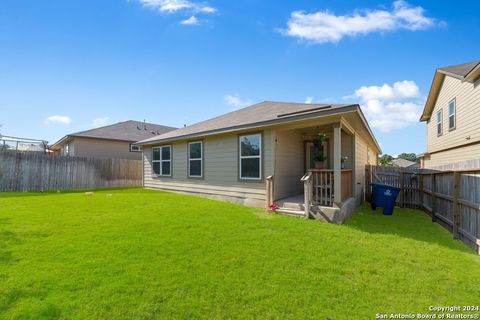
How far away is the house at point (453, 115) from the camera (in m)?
8.86

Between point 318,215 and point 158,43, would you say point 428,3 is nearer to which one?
point 318,215

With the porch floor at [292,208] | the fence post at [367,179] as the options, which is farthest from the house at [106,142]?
the fence post at [367,179]

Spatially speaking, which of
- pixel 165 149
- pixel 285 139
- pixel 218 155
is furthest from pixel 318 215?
pixel 165 149

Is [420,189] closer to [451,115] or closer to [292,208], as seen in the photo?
[451,115]

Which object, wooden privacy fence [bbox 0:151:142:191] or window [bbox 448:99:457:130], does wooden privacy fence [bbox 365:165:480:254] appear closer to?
window [bbox 448:99:457:130]

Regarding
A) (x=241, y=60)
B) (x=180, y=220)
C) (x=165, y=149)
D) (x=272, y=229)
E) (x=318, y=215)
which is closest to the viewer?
(x=272, y=229)

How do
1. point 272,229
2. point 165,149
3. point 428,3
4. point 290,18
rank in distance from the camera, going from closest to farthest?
point 272,229, point 428,3, point 290,18, point 165,149

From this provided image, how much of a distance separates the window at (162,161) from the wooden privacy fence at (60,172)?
3.78m

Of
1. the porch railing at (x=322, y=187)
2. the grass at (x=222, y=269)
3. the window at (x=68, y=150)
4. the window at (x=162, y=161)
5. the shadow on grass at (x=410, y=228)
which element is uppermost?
the window at (x=68, y=150)

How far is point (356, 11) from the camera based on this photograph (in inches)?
312

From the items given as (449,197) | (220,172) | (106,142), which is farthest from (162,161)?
(449,197)

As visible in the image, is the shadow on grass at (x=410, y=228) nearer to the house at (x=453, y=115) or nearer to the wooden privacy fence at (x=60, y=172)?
the house at (x=453, y=115)

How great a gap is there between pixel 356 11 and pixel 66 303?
→ 10009 millimetres

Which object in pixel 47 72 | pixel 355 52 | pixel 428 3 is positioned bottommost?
pixel 47 72
